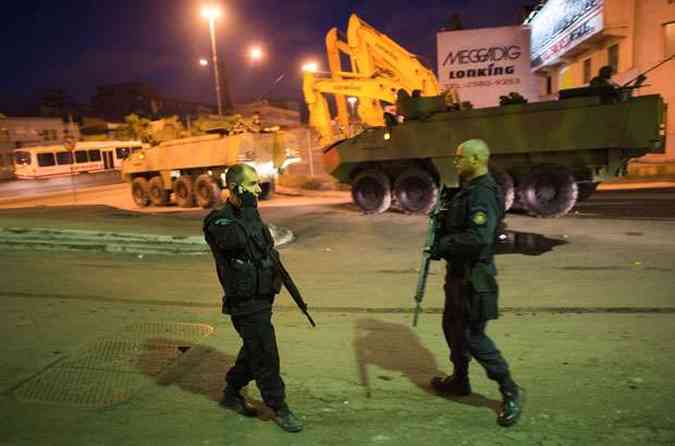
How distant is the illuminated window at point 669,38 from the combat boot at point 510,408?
19.8 m

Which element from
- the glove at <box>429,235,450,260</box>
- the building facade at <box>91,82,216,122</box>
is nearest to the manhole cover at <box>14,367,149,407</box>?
the glove at <box>429,235,450,260</box>

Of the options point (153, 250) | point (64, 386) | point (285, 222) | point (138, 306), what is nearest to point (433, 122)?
point (285, 222)

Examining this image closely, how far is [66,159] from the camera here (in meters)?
A: 34.4

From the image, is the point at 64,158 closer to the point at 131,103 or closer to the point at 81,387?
the point at 81,387

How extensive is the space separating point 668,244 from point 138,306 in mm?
7217

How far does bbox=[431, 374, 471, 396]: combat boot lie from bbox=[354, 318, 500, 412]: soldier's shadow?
0.12ft

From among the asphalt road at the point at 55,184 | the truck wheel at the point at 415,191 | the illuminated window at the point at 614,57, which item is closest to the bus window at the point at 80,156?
the asphalt road at the point at 55,184

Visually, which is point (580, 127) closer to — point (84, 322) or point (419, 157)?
point (419, 157)

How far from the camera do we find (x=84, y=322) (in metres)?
5.35

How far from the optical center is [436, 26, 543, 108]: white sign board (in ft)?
81.4

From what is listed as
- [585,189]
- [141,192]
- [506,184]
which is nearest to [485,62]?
[585,189]

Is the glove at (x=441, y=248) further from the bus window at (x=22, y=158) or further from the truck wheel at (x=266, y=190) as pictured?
the bus window at (x=22, y=158)

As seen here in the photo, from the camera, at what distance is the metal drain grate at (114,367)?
12.4ft

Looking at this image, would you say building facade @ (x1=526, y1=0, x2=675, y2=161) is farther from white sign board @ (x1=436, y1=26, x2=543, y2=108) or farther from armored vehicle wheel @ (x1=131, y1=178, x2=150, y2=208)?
armored vehicle wheel @ (x1=131, y1=178, x2=150, y2=208)
